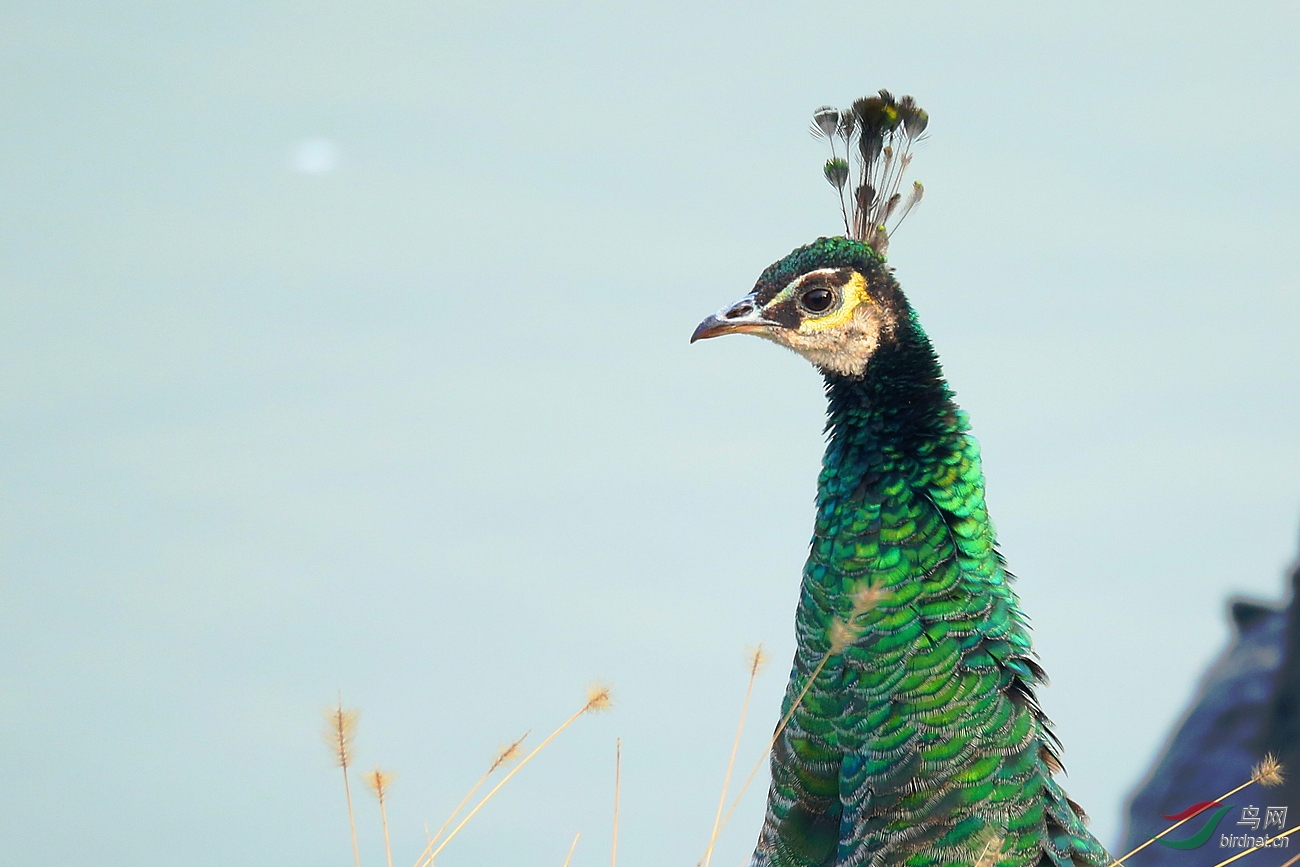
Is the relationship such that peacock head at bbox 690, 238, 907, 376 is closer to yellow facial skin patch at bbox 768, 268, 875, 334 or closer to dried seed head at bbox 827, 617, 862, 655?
yellow facial skin patch at bbox 768, 268, 875, 334

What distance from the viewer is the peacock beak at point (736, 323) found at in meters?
4.25

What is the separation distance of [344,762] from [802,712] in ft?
4.75

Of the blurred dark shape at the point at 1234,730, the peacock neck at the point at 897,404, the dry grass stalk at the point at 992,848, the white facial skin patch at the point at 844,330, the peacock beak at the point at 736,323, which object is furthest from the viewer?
the blurred dark shape at the point at 1234,730

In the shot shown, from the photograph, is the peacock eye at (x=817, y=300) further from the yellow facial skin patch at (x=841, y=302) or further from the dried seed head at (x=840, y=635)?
the dried seed head at (x=840, y=635)

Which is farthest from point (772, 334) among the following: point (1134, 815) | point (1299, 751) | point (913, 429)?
point (1134, 815)

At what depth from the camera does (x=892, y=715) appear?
353 cm

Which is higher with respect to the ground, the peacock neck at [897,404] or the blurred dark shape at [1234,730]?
the peacock neck at [897,404]

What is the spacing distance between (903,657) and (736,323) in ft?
4.32

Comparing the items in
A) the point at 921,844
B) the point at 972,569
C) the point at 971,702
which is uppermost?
the point at 972,569

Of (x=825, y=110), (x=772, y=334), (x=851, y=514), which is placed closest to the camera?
(x=851, y=514)

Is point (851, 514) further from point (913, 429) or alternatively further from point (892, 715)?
point (892, 715)

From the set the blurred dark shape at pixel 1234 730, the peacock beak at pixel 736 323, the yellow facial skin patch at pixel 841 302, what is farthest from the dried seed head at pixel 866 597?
the blurred dark shape at pixel 1234 730

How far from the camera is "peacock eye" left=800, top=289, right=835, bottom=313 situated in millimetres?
4113

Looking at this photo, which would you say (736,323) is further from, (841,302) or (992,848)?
(992,848)
